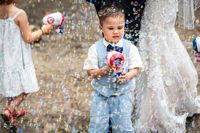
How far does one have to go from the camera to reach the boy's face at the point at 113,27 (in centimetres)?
451

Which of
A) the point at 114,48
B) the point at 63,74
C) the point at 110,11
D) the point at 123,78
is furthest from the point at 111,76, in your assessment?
the point at 63,74

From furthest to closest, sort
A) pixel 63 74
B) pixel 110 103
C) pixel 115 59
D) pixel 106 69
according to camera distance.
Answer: pixel 63 74 → pixel 110 103 → pixel 106 69 → pixel 115 59

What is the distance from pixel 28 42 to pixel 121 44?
926mm

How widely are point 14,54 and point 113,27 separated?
103 centimetres

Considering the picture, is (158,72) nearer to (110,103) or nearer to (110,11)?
(110,103)

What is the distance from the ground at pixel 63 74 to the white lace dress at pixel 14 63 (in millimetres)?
438

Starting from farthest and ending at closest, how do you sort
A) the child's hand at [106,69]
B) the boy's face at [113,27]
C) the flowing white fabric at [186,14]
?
the flowing white fabric at [186,14] → the boy's face at [113,27] → the child's hand at [106,69]

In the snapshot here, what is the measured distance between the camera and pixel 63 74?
6.89m

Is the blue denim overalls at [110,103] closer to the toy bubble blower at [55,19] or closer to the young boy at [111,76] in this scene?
the young boy at [111,76]

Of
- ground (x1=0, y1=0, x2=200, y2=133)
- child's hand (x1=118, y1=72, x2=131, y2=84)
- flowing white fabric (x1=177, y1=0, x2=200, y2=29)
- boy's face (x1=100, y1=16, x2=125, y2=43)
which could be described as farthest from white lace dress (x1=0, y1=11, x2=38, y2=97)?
flowing white fabric (x1=177, y1=0, x2=200, y2=29)

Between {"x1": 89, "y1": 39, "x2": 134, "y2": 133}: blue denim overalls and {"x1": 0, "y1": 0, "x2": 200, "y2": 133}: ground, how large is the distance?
0.71 m

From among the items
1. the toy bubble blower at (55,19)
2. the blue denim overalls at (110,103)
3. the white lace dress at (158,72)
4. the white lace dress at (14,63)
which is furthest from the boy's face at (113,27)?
the white lace dress at (14,63)

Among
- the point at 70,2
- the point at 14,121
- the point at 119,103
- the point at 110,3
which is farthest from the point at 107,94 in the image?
the point at 70,2

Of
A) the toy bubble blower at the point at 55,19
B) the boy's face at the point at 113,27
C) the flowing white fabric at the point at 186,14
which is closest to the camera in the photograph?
the boy's face at the point at 113,27
